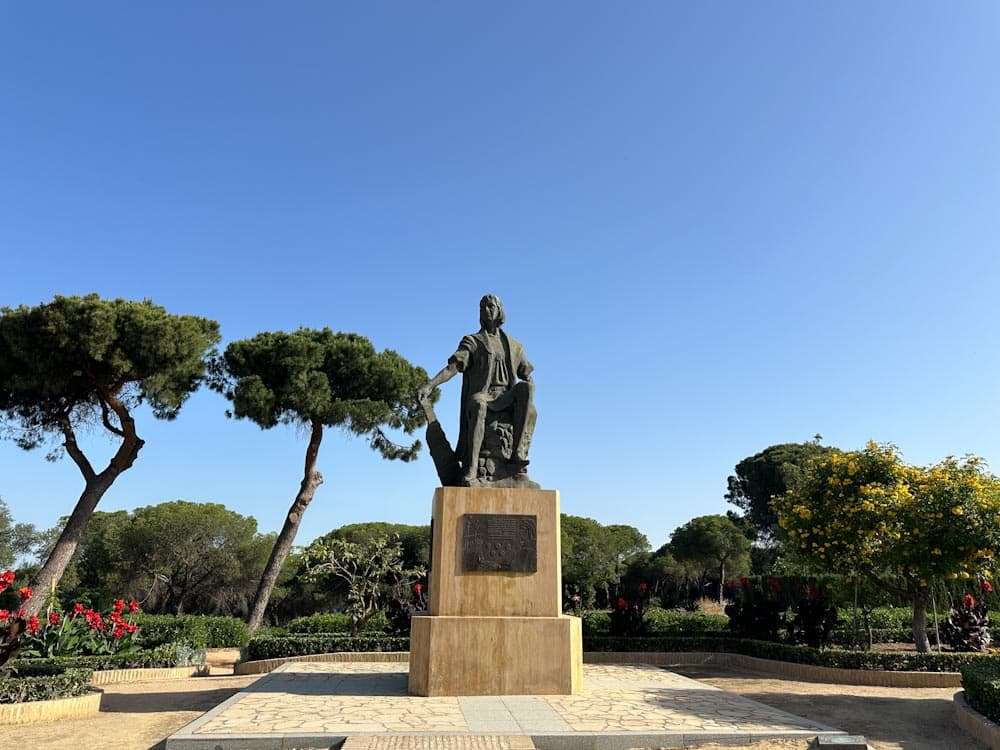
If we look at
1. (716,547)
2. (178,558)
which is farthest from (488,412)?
(716,547)

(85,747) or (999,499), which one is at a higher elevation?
(999,499)

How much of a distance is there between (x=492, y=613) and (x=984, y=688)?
5.09 m

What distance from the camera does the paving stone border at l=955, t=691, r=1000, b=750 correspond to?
656 centimetres

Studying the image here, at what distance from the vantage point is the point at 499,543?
7879 millimetres

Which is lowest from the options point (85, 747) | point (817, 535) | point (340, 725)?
point (85, 747)

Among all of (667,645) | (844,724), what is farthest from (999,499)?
A: (667,645)

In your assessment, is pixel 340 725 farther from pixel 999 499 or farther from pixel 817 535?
pixel 999 499

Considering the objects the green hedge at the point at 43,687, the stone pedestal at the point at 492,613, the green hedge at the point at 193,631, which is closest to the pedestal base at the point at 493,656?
the stone pedestal at the point at 492,613

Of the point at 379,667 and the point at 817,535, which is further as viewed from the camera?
the point at 817,535

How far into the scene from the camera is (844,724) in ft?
25.8

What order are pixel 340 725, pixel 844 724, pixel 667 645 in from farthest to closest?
pixel 667 645, pixel 844 724, pixel 340 725

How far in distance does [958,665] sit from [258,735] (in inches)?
435

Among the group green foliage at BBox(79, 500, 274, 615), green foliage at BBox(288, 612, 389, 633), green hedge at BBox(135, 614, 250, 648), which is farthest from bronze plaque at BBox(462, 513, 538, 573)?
green foliage at BBox(79, 500, 274, 615)

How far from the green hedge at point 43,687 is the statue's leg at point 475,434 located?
5.82m
